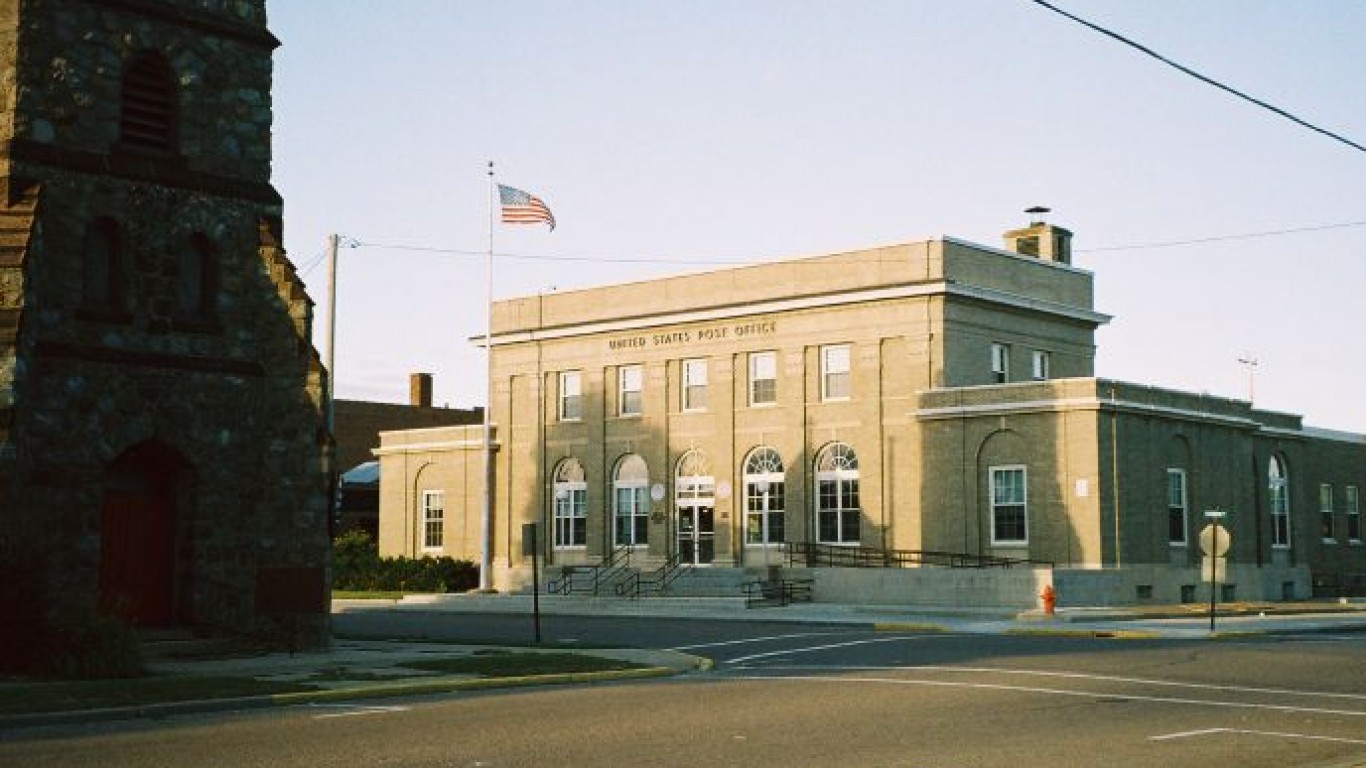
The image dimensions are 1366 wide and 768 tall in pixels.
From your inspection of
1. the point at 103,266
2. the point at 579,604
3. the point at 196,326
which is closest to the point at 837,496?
the point at 579,604

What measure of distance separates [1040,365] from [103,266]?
37801 mm

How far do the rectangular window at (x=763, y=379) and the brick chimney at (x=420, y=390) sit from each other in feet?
128

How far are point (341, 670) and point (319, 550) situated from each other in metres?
5.20

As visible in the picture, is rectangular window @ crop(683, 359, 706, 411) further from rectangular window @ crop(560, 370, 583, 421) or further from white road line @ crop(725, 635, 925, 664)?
white road line @ crop(725, 635, 925, 664)

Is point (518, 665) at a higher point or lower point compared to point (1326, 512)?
lower

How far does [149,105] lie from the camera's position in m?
26.9

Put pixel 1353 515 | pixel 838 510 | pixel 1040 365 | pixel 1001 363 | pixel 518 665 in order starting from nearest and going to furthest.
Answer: pixel 518 665, pixel 838 510, pixel 1001 363, pixel 1040 365, pixel 1353 515

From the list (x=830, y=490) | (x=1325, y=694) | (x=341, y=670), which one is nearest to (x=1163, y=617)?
(x=830, y=490)

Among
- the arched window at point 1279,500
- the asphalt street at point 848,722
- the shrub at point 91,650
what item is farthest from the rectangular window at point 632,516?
the shrub at point 91,650

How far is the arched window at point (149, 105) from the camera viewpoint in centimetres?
2664

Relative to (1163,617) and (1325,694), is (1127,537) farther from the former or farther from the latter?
(1325,694)

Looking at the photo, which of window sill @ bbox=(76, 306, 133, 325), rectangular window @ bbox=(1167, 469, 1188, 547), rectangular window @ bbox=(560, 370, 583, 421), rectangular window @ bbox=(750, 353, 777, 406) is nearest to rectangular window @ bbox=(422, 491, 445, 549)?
rectangular window @ bbox=(560, 370, 583, 421)

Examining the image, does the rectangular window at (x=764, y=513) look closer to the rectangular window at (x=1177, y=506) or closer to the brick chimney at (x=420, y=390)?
the rectangular window at (x=1177, y=506)

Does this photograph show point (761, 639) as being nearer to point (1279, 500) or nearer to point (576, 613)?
point (576, 613)
